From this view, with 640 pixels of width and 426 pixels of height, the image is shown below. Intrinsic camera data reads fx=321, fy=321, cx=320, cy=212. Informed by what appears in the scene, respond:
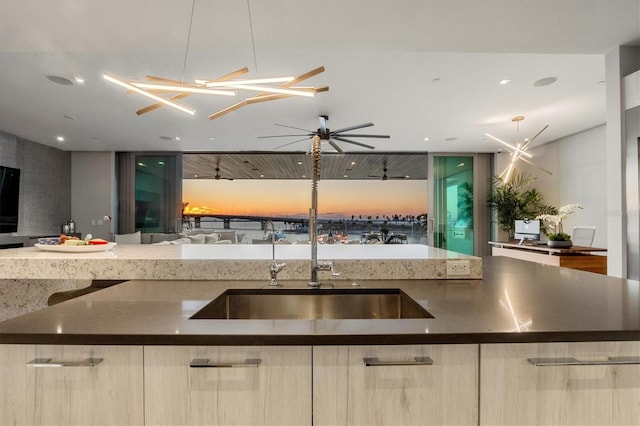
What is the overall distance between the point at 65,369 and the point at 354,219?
31.4ft

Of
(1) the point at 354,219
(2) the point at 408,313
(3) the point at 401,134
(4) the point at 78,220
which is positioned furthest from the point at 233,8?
(1) the point at 354,219

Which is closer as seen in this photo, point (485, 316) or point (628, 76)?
point (485, 316)

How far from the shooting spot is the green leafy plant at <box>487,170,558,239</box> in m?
6.10

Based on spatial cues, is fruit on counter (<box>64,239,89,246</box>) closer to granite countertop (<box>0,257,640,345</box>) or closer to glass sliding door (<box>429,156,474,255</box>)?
granite countertop (<box>0,257,640,345</box>)

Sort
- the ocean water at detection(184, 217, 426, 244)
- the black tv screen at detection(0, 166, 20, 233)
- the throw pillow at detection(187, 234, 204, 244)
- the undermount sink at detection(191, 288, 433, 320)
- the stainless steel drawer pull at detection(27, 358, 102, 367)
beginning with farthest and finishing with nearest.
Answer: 1. the ocean water at detection(184, 217, 426, 244)
2. the throw pillow at detection(187, 234, 204, 244)
3. the black tv screen at detection(0, 166, 20, 233)
4. the undermount sink at detection(191, 288, 433, 320)
5. the stainless steel drawer pull at detection(27, 358, 102, 367)

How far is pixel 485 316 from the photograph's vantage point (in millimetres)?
899

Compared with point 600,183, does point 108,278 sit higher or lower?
lower

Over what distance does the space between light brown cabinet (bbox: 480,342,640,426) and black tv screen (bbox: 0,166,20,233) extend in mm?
7028

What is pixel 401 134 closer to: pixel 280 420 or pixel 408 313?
pixel 408 313

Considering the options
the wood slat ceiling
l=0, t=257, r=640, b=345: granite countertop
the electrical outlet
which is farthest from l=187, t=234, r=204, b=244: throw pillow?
the electrical outlet

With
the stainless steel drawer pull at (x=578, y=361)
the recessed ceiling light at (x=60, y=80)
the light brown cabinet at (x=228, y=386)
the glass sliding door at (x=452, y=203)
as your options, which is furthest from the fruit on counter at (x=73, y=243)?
the glass sliding door at (x=452, y=203)

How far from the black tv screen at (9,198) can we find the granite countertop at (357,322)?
5.86 meters

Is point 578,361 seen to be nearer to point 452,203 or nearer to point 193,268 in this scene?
point 193,268

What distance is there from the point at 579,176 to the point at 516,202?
1.05 m
